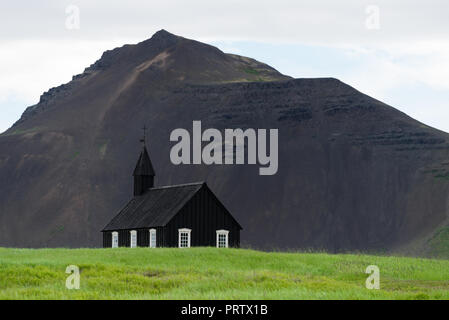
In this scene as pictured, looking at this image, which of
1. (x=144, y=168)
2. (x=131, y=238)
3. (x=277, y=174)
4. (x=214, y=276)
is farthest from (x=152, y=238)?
(x=277, y=174)

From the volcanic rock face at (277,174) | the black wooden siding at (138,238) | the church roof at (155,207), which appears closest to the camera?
the black wooden siding at (138,238)

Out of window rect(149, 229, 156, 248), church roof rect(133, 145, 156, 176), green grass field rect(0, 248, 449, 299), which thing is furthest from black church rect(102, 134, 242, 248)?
green grass field rect(0, 248, 449, 299)

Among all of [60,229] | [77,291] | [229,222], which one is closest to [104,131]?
[60,229]

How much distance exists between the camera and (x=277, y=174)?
15950 centimetres

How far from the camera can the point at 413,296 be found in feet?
95.3

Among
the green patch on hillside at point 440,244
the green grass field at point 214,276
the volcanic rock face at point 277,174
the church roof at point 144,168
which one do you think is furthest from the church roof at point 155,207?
the volcanic rock face at point 277,174

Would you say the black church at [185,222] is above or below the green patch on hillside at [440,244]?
above

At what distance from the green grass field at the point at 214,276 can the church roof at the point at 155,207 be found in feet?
49.0

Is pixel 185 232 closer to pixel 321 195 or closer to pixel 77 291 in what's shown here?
pixel 77 291

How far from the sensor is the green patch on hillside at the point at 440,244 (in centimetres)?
11806

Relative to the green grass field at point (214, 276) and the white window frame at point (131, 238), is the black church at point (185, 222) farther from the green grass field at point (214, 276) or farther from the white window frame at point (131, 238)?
the green grass field at point (214, 276)

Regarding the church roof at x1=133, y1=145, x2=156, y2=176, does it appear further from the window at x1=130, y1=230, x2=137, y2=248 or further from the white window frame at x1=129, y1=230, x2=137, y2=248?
the window at x1=130, y1=230, x2=137, y2=248

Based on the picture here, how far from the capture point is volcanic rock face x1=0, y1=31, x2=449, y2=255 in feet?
476

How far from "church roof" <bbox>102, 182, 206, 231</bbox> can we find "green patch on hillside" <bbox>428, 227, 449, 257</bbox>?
55481 millimetres
